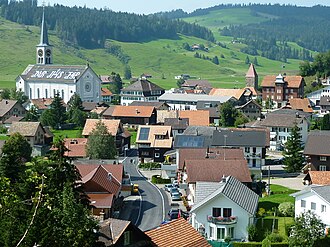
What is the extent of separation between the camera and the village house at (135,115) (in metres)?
76.6

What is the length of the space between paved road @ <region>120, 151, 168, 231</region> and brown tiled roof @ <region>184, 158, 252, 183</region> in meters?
2.62

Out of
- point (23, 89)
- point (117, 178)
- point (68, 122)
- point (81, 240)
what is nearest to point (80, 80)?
point (23, 89)

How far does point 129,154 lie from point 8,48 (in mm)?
106256

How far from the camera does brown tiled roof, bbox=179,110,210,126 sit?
7050 cm

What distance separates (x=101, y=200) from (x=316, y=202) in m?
11.9

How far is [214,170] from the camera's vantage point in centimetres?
4062

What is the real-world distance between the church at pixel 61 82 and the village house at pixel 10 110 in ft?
53.0

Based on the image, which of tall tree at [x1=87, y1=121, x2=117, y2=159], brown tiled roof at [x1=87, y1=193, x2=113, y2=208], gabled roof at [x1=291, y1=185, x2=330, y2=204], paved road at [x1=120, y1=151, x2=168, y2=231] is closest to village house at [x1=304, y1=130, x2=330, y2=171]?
paved road at [x1=120, y1=151, x2=168, y2=231]

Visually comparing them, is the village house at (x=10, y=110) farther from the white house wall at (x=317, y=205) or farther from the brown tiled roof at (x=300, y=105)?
the white house wall at (x=317, y=205)

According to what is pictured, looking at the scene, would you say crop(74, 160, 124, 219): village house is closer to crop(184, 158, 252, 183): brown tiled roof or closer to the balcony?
crop(184, 158, 252, 183): brown tiled roof

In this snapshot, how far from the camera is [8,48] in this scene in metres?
160

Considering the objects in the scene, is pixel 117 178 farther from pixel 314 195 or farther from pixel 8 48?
pixel 8 48

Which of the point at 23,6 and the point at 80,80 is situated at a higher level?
the point at 23,6

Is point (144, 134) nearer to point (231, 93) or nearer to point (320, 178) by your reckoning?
point (320, 178)
